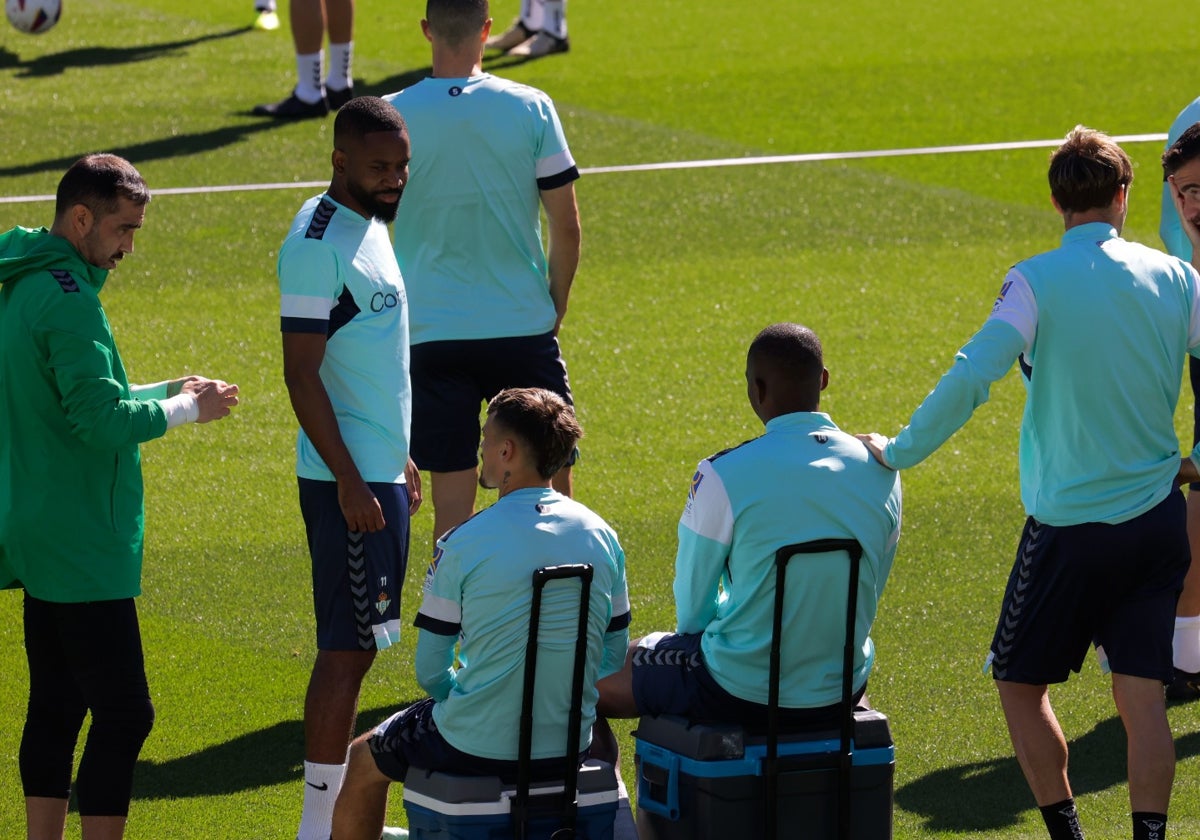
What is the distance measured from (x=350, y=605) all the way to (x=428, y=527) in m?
2.60

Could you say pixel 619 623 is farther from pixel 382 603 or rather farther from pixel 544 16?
pixel 544 16

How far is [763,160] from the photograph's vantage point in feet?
41.5

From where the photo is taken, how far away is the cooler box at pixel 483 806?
4.05 meters

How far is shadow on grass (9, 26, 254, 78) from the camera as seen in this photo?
14.6 meters

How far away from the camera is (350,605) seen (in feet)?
15.8

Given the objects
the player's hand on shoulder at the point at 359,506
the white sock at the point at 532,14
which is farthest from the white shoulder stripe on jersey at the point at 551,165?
the white sock at the point at 532,14

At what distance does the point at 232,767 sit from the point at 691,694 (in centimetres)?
173

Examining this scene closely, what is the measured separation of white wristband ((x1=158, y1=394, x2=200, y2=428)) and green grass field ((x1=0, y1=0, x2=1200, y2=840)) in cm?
126

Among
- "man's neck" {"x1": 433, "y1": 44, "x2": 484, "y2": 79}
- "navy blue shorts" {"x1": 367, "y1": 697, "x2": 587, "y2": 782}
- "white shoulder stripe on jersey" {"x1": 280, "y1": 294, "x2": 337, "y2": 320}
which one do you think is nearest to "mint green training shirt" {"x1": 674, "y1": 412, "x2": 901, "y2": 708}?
"navy blue shorts" {"x1": 367, "y1": 697, "x2": 587, "y2": 782}

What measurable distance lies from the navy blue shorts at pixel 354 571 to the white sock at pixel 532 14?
424 inches

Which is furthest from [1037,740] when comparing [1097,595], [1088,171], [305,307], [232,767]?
[232,767]

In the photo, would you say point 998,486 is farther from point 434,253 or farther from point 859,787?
point 859,787

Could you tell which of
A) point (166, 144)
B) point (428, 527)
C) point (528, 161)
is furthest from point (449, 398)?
point (166, 144)

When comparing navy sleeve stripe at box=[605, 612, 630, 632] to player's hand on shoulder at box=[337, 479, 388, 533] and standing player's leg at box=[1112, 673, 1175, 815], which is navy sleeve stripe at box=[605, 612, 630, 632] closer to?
player's hand on shoulder at box=[337, 479, 388, 533]
